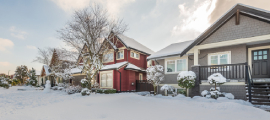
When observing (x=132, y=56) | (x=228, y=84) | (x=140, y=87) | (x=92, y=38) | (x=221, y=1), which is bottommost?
(x=140, y=87)

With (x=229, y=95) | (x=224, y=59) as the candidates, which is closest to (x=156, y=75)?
(x=224, y=59)

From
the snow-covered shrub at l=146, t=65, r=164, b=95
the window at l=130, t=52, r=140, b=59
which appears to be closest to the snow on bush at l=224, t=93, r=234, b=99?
the snow-covered shrub at l=146, t=65, r=164, b=95

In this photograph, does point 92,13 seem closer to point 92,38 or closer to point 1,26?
point 92,38

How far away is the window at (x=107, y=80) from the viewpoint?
17453mm

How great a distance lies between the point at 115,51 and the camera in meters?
19.1

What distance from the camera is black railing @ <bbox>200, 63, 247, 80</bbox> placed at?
8844 mm

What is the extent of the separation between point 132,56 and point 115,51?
244cm

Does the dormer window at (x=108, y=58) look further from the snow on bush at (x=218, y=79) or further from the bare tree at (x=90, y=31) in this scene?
the snow on bush at (x=218, y=79)

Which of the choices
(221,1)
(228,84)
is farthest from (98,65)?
(221,1)

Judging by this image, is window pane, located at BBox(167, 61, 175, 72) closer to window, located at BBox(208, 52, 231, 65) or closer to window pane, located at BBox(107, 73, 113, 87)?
window, located at BBox(208, 52, 231, 65)

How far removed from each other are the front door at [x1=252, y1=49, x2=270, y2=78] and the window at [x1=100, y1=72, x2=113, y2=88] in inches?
542

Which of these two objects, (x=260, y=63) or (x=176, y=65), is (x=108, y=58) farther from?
(x=260, y=63)

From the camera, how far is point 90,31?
48.9 feet

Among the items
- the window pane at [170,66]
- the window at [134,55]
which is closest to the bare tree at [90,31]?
the window at [134,55]
